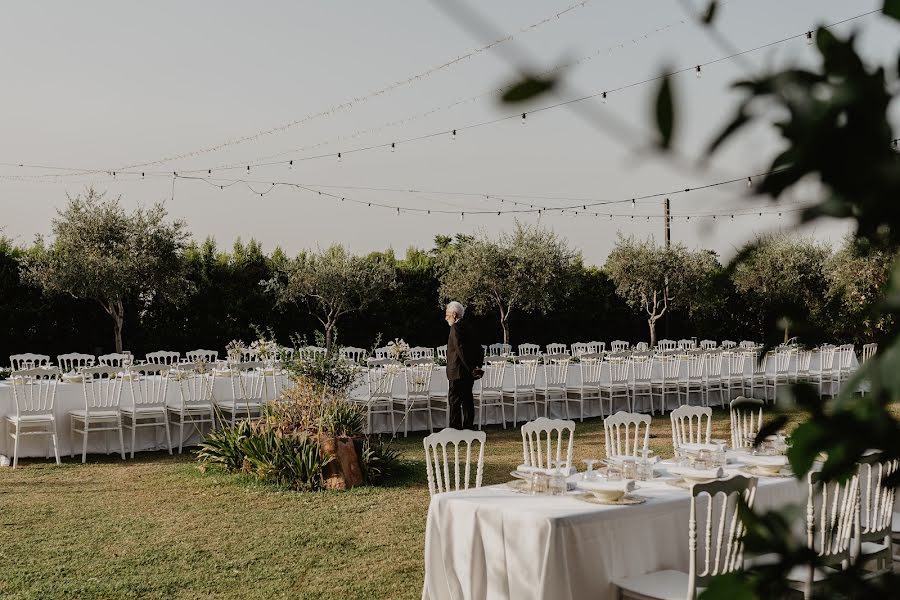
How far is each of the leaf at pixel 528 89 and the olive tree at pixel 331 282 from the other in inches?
666

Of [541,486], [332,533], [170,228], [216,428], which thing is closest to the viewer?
[541,486]

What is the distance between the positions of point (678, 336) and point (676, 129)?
2411 centimetres

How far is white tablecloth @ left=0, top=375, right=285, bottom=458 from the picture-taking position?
32.1 feet

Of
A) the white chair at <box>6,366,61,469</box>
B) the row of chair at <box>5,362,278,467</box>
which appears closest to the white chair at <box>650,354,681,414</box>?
the row of chair at <box>5,362,278,467</box>

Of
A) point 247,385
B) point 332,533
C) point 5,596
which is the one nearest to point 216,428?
point 247,385

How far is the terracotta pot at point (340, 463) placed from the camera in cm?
801

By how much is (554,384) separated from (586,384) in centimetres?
50

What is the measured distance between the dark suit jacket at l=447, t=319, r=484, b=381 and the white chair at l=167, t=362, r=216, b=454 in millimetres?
2626

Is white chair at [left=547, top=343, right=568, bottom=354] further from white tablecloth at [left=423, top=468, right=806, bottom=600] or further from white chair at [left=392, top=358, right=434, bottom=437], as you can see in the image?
white tablecloth at [left=423, top=468, right=806, bottom=600]

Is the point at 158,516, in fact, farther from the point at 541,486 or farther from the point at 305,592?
the point at 541,486

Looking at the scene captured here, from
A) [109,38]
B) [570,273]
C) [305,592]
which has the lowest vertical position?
[305,592]

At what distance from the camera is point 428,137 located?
14.4 metres

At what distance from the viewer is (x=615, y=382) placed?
13.2 metres

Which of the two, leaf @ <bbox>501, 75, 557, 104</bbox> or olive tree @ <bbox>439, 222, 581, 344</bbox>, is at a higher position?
olive tree @ <bbox>439, 222, 581, 344</bbox>
